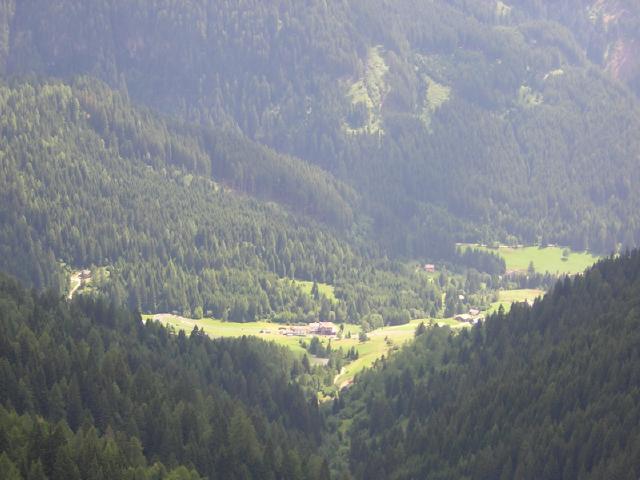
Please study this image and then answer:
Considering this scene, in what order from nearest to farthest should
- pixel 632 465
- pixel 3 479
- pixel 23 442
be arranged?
1. pixel 3 479
2. pixel 23 442
3. pixel 632 465

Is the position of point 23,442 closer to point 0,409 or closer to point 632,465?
point 0,409

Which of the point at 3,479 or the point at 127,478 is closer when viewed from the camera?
the point at 3,479

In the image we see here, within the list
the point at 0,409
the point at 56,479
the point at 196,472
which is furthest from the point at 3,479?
the point at 196,472

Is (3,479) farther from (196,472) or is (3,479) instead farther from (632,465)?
(632,465)

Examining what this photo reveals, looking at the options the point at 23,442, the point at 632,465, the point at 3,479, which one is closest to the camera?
the point at 3,479

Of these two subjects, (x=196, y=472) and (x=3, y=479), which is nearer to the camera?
(x=3, y=479)

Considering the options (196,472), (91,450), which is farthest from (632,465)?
(91,450)

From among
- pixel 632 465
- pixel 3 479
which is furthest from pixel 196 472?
pixel 632 465
